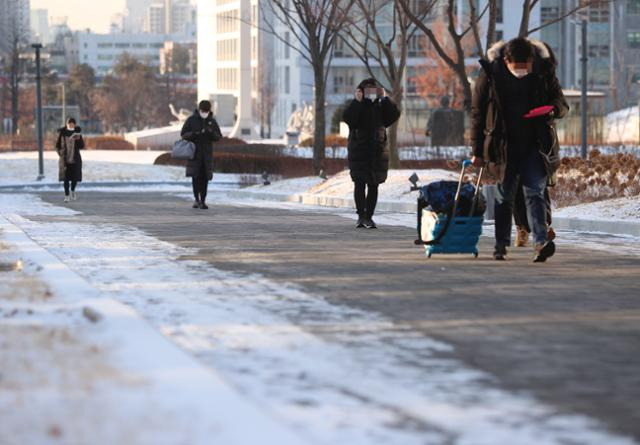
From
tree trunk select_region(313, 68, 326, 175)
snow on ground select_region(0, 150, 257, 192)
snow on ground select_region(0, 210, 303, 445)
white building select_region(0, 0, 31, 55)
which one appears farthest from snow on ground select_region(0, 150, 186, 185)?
white building select_region(0, 0, 31, 55)

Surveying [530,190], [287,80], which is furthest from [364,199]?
[287,80]

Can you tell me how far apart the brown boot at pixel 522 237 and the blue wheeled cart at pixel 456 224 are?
0.81 m

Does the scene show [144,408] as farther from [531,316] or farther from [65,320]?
[531,316]

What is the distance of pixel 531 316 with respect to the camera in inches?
345

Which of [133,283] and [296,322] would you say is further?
[133,283]

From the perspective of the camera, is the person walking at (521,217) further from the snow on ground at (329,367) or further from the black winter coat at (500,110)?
the snow on ground at (329,367)

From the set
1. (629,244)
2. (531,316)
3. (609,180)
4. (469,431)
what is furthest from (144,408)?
(609,180)

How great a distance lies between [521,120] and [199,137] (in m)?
10.8

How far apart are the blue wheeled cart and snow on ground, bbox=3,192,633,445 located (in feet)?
6.46

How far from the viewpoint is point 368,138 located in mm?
16531

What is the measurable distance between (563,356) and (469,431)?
5.94 feet

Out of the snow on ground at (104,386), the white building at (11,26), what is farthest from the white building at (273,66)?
the snow on ground at (104,386)

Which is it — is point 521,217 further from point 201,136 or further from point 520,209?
point 201,136

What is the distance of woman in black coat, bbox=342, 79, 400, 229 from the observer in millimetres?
Answer: 16375
